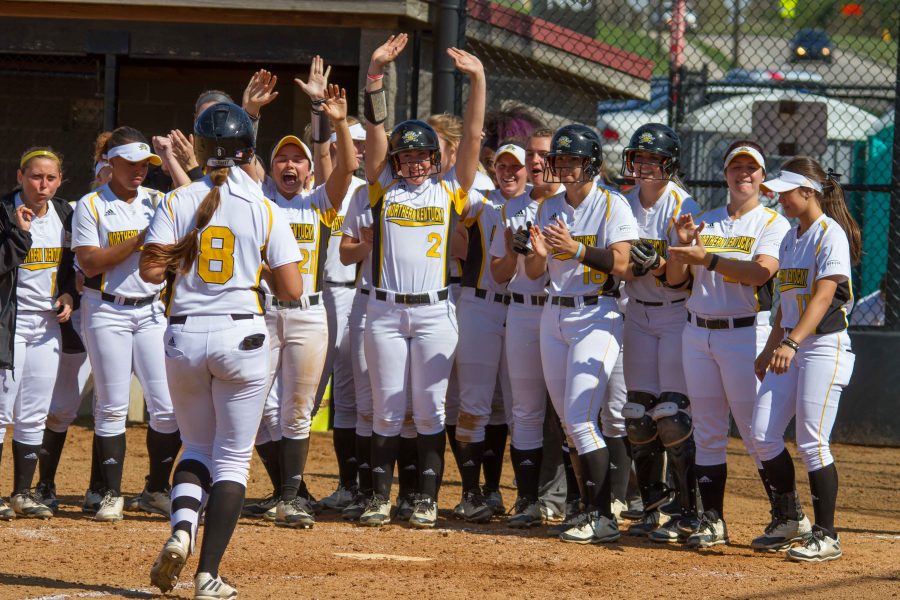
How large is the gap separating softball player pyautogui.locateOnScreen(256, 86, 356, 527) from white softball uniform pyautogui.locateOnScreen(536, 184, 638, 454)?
1.10 metres

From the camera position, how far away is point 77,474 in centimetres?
784

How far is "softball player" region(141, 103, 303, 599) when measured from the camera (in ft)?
14.6

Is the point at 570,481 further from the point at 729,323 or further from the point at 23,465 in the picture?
the point at 23,465

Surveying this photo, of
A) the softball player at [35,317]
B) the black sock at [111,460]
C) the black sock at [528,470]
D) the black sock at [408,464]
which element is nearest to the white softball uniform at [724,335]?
the black sock at [528,470]

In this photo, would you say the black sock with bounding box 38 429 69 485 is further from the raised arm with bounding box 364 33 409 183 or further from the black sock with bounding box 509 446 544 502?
the black sock with bounding box 509 446 544 502

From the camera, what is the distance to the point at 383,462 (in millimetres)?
6230

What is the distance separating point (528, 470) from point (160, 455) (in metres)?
1.84

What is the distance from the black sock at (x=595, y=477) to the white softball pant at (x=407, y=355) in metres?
0.81

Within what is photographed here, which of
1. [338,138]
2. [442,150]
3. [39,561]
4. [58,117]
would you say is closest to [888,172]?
[442,150]

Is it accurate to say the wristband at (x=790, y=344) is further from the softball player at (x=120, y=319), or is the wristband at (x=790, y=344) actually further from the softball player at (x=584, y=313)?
the softball player at (x=120, y=319)

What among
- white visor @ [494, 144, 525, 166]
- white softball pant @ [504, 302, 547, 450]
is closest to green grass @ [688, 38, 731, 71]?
white visor @ [494, 144, 525, 166]

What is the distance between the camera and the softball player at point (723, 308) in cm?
570

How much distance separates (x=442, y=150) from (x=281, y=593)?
105 inches

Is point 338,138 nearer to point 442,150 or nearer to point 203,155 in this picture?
point 442,150
